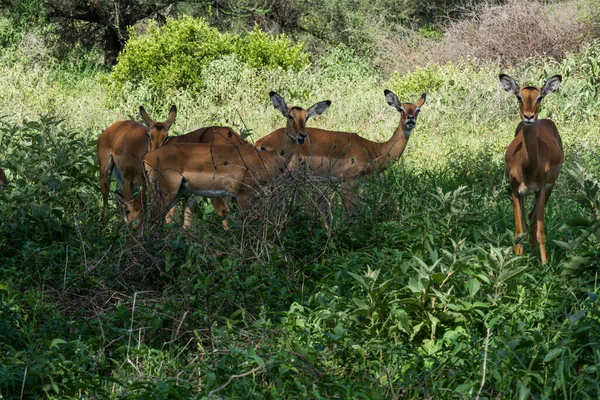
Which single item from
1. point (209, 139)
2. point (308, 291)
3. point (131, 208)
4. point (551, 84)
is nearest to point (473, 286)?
point (308, 291)

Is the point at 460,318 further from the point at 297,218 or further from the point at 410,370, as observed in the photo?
the point at 297,218

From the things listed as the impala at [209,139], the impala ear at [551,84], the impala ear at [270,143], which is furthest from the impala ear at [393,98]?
the impala at [209,139]

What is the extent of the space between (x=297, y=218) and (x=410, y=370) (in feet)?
7.61

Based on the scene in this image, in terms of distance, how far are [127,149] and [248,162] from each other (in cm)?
133

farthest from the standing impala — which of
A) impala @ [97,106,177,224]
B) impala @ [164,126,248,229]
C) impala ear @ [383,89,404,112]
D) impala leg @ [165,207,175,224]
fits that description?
impala @ [97,106,177,224]

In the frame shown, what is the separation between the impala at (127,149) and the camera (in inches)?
297

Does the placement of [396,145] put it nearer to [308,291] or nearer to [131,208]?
[131,208]

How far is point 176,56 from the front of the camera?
1490 centimetres

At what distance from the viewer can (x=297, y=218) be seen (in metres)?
5.86

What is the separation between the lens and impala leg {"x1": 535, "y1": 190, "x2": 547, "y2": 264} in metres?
5.83

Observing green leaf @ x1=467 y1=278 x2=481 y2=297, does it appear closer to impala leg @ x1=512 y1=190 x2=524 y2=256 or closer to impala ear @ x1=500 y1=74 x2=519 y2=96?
impala leg @ x1=512 y1=190 x2=524 y2=256

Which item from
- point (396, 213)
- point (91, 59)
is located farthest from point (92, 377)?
point (91, 59)

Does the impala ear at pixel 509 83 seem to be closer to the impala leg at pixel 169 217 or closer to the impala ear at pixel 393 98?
the impala ear at pixel 393 98

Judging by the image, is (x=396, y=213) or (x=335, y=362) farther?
(x=396, y=213)
